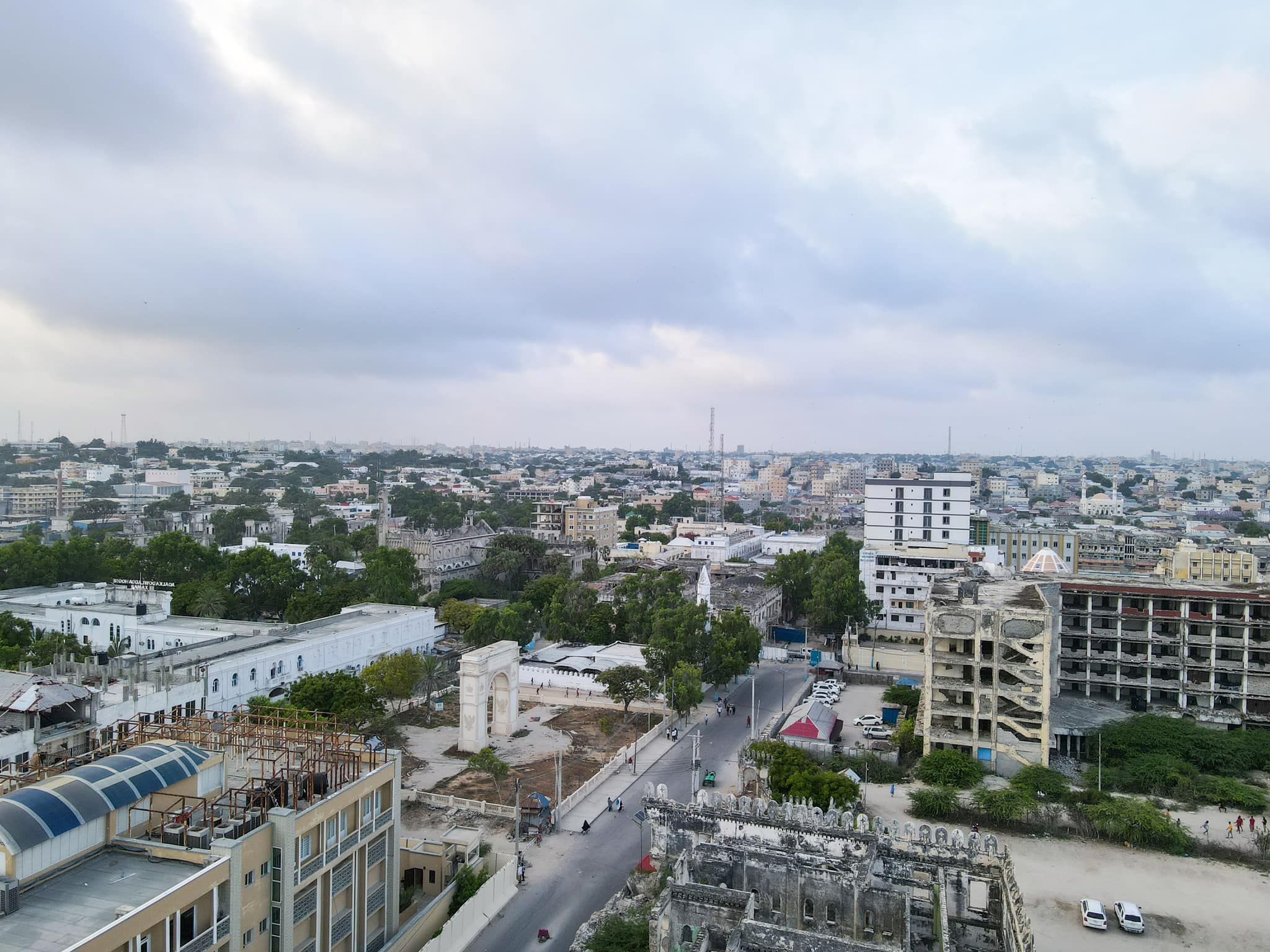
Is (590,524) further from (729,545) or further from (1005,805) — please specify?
(1005,805)

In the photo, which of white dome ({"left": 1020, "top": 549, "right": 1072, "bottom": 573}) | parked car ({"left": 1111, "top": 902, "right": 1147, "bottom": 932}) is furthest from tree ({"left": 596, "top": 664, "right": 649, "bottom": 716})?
white dome ({"left": 1020, "top": 549, "right": 1072, "bottom": 573})

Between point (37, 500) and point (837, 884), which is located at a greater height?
point (37, 500)

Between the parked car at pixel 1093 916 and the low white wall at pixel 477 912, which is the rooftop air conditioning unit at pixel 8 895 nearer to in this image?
the low white wall at pixel 477 912

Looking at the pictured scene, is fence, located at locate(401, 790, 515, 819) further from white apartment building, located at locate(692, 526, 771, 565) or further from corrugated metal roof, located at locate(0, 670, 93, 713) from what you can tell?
white apartment building, located at locate(692, 526, 771, 565)

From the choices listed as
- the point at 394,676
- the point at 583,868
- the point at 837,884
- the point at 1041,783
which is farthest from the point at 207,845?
the point at 1041,783

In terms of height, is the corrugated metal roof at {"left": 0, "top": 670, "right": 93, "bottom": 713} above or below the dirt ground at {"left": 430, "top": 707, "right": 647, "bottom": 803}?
above

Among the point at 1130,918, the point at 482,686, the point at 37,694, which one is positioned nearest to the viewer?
the point at 1130,918
